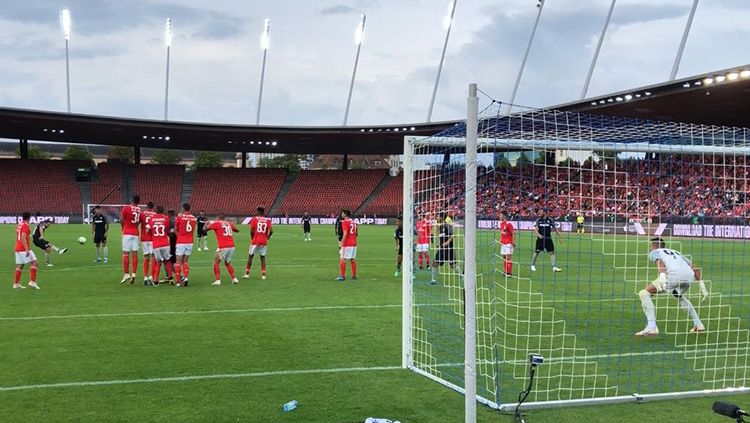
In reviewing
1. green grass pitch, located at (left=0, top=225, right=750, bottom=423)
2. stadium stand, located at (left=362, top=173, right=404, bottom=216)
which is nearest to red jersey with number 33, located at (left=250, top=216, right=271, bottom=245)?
green grass pitch, located at (left=0, top=225, right=750, bottom=423)

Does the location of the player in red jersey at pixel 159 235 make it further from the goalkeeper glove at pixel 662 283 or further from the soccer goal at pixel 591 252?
the goalkeeper glove at pixel 662 283

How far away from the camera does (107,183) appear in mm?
64375

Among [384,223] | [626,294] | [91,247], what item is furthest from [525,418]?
[384,223]

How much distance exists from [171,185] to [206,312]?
192 feet

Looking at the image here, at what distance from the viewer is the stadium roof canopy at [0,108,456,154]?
47.9m

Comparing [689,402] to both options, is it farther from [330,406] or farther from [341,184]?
[341,184]

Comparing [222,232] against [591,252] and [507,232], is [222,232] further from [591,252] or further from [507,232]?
[591,252]

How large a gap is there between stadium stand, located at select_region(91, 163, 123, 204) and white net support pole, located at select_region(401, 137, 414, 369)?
59.7 metres

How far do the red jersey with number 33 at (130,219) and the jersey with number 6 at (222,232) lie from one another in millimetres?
1853

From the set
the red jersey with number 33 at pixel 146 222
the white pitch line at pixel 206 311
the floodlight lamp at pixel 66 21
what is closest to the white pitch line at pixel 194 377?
the white pitch line at pixel 206 311

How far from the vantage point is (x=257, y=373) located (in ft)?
25.8

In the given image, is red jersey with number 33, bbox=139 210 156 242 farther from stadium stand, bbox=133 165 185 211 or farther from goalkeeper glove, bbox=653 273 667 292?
stadium stand, bbox=133 165 185 211

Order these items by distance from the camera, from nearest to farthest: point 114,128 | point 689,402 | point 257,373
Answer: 1. point 689,402
2. point 257,373
3. point 114,128

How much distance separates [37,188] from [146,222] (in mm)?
52586
